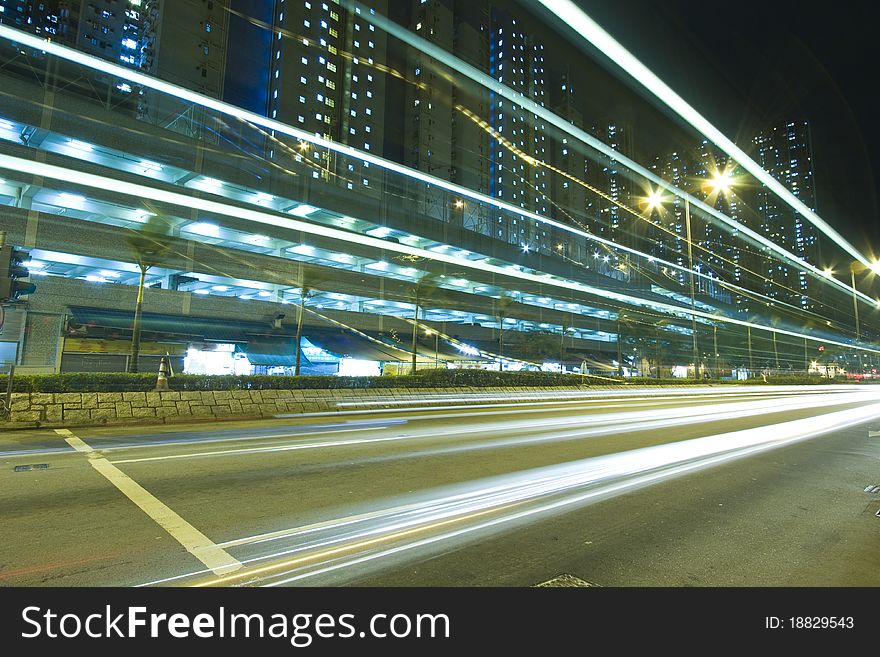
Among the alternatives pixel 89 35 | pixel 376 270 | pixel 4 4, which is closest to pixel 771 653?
pixel 376 270

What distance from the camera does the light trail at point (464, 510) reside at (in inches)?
135

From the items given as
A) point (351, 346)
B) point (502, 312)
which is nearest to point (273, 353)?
point (351, 346)

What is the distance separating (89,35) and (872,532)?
451 feet

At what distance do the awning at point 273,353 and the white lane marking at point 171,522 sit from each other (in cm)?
2228

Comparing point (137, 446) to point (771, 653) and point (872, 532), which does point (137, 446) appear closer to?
point (771, 653)

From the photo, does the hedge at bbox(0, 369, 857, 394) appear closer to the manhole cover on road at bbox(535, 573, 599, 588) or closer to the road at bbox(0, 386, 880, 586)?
the road at bbox(0, 386, 880, 586)

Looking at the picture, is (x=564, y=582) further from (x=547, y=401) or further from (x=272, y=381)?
(x=547, y=401)

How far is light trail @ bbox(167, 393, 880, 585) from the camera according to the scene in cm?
344

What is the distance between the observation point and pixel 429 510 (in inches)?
190

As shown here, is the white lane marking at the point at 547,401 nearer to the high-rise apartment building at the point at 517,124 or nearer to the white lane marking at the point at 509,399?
the white lane marking at the point at 509,399

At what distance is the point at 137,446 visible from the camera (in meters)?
8.30

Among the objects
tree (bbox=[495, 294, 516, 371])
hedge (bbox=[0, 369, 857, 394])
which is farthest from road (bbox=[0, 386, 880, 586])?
tree (bbox=[495, 294, 516, 371])

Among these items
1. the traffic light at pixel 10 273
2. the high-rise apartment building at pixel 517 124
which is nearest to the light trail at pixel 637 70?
the traffic light at pixel 10 273

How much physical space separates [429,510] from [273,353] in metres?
27.0
